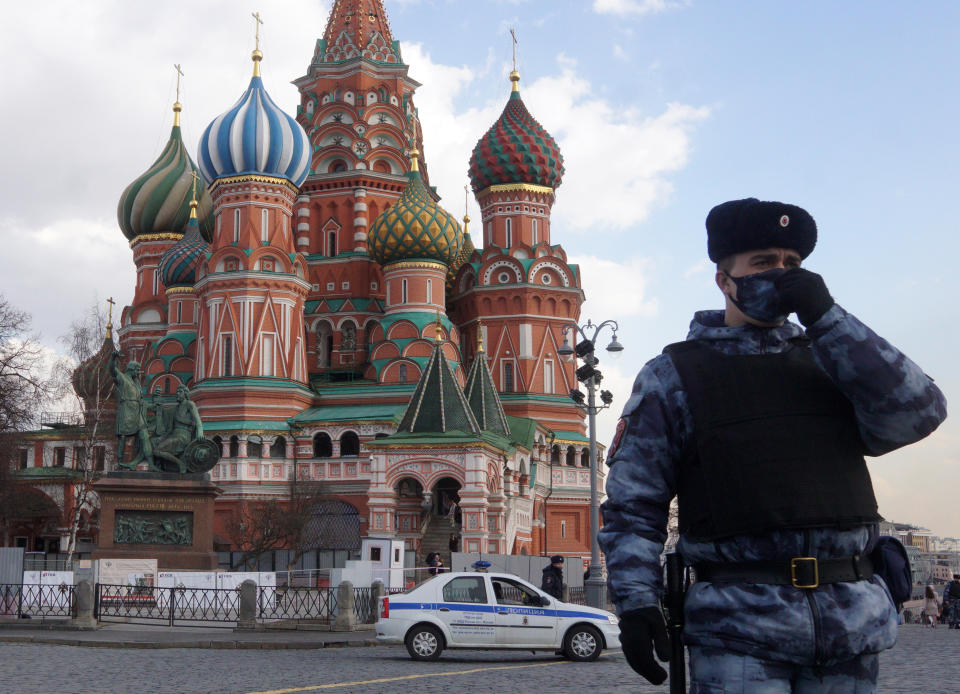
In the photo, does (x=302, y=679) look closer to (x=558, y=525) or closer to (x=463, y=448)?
(x=463, y=448)

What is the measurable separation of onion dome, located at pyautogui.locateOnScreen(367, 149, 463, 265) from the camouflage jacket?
4122 cm

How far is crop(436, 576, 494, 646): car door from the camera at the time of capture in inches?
560

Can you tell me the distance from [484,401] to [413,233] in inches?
319

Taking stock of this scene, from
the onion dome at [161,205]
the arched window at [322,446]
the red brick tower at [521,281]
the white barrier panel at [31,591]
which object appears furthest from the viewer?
the onion dome at [161,205]

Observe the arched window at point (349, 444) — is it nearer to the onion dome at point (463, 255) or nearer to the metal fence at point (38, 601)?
the onion dome at point (463, 255)

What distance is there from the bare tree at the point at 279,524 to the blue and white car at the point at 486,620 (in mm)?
20553

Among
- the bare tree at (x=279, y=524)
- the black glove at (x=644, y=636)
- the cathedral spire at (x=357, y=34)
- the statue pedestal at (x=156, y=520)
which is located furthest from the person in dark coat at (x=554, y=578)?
the cathedral spire at (x=357, y=34)

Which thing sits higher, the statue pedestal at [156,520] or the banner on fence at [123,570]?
the statue pedestal at [156,520]

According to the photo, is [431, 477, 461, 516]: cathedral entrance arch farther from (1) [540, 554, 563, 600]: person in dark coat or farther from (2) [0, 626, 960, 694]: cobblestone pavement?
(2) [0, 626, 960, 694]: cobblestone pavement

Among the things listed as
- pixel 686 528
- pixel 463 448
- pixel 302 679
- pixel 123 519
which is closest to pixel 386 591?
pixel 123 519

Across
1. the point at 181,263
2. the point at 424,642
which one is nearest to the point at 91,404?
the point at 181,263

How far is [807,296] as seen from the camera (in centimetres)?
329

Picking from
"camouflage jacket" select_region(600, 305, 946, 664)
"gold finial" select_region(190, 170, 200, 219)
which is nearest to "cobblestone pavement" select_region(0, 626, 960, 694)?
"camouflage jacket" select_region(600, 305, 946, 664)

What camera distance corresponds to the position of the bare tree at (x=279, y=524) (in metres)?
35.4
